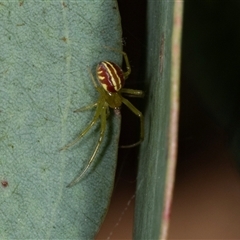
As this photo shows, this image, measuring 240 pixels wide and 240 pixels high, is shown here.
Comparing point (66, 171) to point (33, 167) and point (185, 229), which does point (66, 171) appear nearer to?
point (33, 167)

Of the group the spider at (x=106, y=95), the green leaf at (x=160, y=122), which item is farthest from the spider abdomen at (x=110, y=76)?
the green leaf at (x=160, y=122)

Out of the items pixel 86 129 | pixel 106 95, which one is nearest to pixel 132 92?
pixel 106 95

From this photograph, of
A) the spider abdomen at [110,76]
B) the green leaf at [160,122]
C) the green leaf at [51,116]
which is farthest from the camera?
the spider abdomen at [110,76]

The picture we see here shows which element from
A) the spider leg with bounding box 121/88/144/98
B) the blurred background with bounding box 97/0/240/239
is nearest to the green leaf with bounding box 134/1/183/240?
the spider leg with bounding box 121/88/144/98

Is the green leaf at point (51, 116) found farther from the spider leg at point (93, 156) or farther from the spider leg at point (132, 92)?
the spider leg at point (132, 92)

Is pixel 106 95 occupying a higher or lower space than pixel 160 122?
lower

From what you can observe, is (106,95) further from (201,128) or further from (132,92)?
(201,128)

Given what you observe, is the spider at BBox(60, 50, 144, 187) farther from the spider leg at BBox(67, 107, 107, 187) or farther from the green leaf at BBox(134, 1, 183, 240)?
the green leaf at BBox(134, 1, 183, 240)
